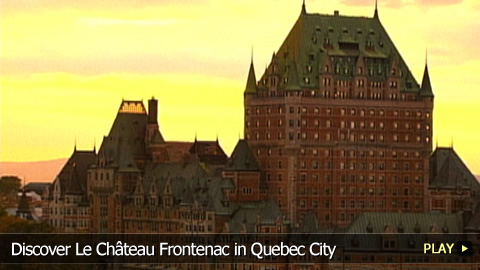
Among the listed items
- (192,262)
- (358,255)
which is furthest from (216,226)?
(358,255)

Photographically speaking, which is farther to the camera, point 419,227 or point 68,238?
point 68,238

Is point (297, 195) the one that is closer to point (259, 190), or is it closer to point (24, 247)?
point (259, 190)

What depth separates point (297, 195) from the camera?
7854 inches

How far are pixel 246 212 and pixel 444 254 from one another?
662 inches

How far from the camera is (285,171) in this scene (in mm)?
199625

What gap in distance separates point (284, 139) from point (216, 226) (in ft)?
34.6

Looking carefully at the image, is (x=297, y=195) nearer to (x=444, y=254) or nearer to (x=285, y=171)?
(x=285, y=171)

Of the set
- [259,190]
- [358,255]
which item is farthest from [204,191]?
[358,255]

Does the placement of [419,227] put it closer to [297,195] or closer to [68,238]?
[297,195]

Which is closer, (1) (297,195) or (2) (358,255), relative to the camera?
(2) (358,255)

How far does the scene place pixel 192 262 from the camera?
194 meters

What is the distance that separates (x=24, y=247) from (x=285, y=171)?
30505 millimetres

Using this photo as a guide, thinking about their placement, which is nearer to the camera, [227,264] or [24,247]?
[24,247]

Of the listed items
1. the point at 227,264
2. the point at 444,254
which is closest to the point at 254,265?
Answer: the point at 227,264
